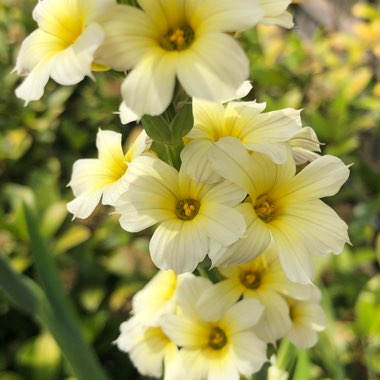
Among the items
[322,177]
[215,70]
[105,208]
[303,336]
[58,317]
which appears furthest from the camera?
[105,208]

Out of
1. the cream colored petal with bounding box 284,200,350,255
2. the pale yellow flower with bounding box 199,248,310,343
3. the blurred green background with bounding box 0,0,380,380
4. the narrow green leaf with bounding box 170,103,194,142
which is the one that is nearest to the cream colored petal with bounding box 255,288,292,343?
the pale yellow flower with bounding box 199,248,310,343

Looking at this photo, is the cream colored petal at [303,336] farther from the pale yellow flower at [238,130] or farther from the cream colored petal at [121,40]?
the cream colored petal at [121,40]

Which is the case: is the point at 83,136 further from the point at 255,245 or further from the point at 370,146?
the point at 255,245

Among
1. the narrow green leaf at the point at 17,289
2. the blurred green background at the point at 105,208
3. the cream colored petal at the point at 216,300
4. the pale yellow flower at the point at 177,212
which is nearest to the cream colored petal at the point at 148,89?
the pale yellow flower at the point at 177,212

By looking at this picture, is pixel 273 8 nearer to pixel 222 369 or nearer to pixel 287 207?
pixel 287 207

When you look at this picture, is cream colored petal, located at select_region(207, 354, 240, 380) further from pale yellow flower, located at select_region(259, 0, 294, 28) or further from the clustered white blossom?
pale yellow flower, located at select_region(259, 0, 294, 28)

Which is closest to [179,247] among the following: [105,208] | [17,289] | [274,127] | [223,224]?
[223,224]
